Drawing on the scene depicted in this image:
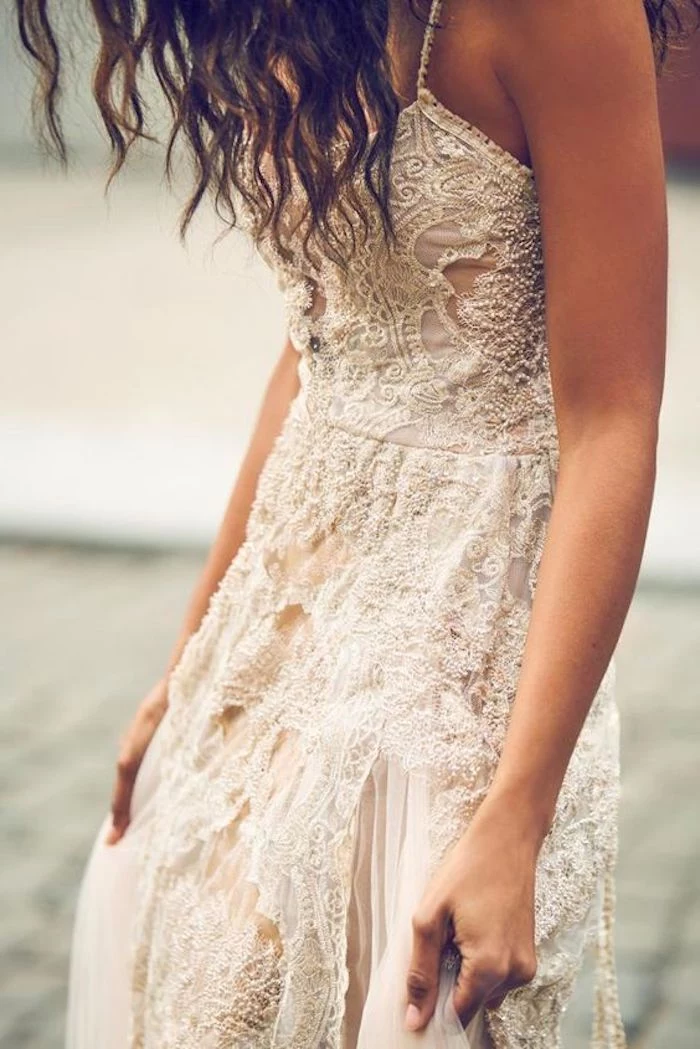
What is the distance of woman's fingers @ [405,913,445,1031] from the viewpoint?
1292mm

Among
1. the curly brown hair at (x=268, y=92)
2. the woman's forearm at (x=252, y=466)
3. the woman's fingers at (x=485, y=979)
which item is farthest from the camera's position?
the woman's forearm at (x=252, y=466)

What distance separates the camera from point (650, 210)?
1319mm

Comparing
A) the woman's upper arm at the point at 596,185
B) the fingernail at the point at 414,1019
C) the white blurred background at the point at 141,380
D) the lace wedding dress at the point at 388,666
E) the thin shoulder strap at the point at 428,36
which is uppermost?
the white blurred background at the point at 141,380

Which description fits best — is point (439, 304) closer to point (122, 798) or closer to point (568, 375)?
point (568, 375)

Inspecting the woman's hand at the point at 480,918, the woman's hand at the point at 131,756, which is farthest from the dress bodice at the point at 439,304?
the woman's hand at the point at 131,756

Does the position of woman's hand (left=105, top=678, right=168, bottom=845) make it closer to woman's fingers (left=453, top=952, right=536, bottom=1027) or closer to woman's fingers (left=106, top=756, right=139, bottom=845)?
woman's fingers (left=106, top=756, right=139, bottom=845)

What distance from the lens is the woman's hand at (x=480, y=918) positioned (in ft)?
4.23

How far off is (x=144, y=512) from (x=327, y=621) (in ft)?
16.1

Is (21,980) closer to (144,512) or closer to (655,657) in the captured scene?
(655,657)

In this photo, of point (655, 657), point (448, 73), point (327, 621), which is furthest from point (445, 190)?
point (655, 657)

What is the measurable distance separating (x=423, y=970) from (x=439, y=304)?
Answer: 1.86 feet

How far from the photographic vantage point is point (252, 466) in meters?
1.84

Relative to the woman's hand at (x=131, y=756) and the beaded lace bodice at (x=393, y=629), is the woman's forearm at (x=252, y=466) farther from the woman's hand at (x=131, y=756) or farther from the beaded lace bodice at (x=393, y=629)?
the beaded lace bodice at (x=393, y=629)

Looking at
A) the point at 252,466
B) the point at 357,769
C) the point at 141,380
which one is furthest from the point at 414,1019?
the point at 141,380
